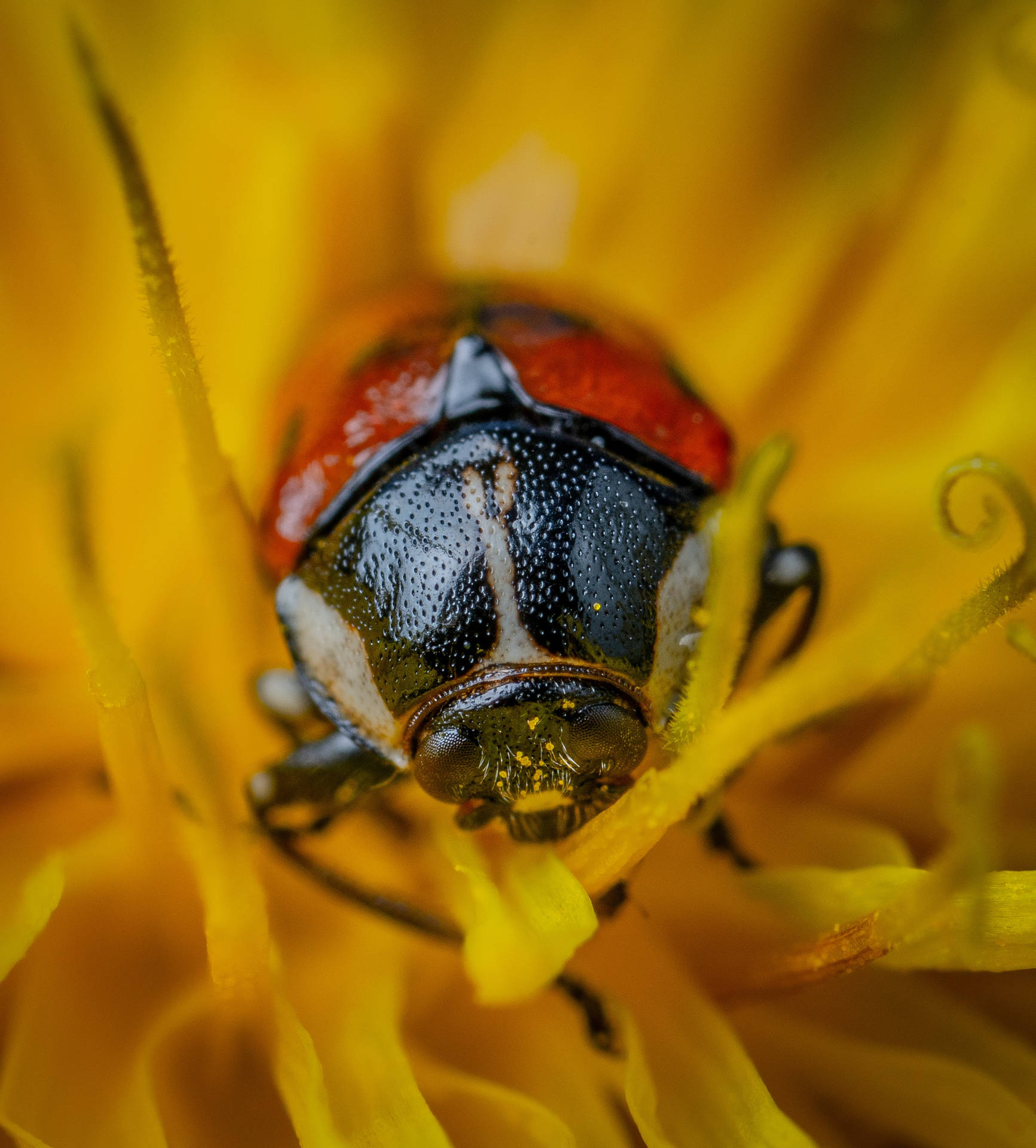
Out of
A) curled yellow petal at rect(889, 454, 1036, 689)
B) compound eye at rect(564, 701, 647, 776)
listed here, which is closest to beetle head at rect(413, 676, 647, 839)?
compound eye at rect(564, 701, 647, 776)

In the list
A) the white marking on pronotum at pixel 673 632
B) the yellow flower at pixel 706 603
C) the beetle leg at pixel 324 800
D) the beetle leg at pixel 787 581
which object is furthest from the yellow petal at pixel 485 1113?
the beetle leg at pixel 787 581

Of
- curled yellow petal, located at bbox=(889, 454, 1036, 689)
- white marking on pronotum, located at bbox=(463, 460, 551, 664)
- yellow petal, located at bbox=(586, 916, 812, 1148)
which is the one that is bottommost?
yellow petal, located at bbox=(586, 916, 812, 1148)

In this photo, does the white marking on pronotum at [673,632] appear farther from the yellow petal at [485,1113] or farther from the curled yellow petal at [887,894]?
the yellow petal at [485,1113]

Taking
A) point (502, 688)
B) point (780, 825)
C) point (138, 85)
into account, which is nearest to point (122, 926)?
point (502, 688)

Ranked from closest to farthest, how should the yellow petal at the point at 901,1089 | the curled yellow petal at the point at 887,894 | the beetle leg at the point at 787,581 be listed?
the curled yellow petal at the point at 887,894
the yellow petal at the point at 901,1089
the beetle leg at the point at 787,581

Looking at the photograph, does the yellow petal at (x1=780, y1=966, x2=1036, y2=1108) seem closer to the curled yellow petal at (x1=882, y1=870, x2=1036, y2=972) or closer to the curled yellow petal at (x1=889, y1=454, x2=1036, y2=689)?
the curled yellow petal at (x1=882, y1=870, x2=1036, y2=972)

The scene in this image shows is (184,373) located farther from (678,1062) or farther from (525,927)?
(678,1062)
